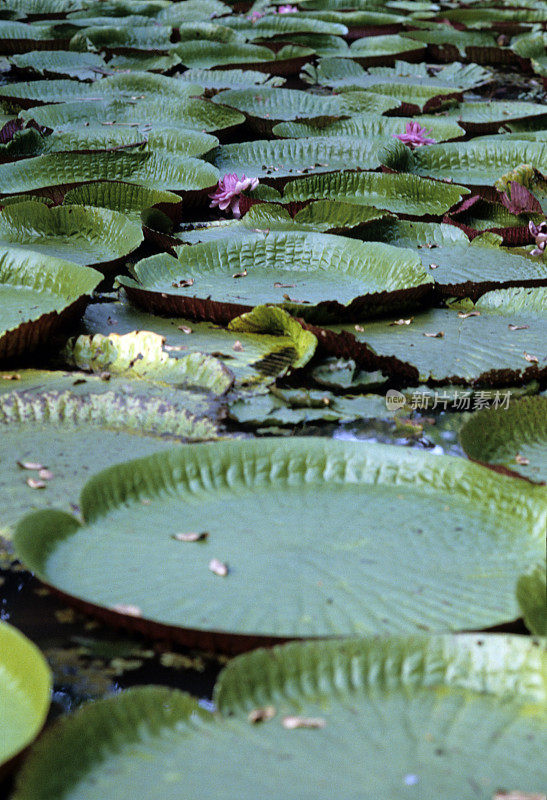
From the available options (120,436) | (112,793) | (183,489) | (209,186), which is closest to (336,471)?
(183,489)

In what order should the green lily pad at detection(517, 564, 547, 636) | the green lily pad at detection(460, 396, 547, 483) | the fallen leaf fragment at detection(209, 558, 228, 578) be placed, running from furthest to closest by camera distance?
1. the green lily pad at detection(460, 396, 547, 483)
2. the fallen leaf fragment at detection(209, 558, 228, 578)
3. the green lily pad at detection(517, 564, 547, 636)

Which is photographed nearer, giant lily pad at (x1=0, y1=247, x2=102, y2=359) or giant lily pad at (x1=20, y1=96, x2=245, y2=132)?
giant lily pad at (x1=0, y1=247, x2=102, y2=359)

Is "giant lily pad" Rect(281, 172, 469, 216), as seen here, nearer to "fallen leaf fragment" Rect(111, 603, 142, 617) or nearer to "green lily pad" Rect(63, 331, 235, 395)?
"green lily pad" Rect(63, 331, 235, 395)

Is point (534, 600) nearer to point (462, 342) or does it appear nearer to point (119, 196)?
point (462, 342)

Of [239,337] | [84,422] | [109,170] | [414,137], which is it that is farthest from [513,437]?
[414,137]

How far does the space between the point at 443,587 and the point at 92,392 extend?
920 millimetres

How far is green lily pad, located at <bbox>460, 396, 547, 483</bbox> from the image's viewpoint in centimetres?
162

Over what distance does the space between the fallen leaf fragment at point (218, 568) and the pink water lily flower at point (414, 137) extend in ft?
9.88

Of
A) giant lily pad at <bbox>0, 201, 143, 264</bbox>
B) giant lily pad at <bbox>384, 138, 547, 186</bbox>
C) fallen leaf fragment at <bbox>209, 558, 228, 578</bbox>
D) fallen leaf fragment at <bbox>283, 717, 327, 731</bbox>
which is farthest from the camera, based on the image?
giant lily pad at <bbox>384, 138, 547, 186</bbox>

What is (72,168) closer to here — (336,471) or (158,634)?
(336,471)

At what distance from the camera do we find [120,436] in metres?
1.67

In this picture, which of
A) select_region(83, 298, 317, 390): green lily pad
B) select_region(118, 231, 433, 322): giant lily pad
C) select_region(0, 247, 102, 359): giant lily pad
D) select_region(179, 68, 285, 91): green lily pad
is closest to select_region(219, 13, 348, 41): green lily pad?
select_region(179, 68, 285, 91): green lily pad

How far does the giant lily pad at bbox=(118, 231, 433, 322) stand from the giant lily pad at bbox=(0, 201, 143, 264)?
26cm

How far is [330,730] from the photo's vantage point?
948 millimetres
